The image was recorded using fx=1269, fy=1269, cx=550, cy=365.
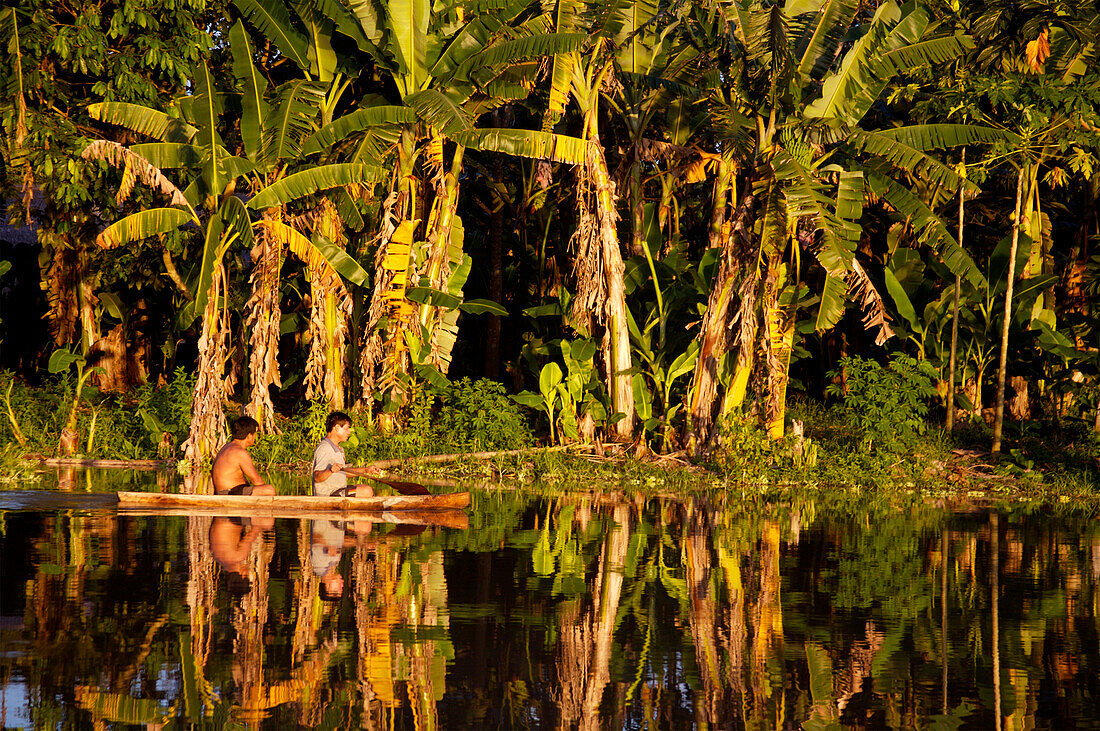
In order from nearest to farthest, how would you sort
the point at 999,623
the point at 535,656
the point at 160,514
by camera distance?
the point at 535,656 → the point at 999,623 → the point at 160,514

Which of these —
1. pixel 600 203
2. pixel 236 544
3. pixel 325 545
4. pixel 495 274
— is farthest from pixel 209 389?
pixel 495 274

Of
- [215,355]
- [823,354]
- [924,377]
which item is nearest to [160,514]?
[215,355]

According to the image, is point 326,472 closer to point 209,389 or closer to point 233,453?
point 233,453

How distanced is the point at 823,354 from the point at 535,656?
20040 millimetres

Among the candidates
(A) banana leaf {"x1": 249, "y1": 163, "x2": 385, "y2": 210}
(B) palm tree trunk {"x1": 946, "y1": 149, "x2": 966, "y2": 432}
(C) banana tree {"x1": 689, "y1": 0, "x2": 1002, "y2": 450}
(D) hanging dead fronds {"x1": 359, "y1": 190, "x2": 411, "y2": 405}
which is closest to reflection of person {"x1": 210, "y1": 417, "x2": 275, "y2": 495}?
(A) banana leaf {"x1": 249, "y1": 163, "x2": 385, "y2": 210}

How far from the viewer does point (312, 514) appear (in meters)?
12.0

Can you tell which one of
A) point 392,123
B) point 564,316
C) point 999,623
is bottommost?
point 999,623

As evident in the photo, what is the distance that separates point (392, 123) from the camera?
16953mm

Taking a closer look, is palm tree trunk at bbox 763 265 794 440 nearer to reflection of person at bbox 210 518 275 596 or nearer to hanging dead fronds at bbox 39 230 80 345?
reflection of person at bbox 210 518 275 596

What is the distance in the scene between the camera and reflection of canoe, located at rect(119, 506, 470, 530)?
38.8ft

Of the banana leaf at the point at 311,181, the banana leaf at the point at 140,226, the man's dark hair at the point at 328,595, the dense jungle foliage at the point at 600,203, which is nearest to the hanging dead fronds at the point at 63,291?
the dense jungle foliage at the point at 600,203

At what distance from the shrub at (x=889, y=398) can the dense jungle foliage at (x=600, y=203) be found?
4 cm

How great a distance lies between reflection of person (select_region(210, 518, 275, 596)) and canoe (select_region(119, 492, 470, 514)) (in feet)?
0.59

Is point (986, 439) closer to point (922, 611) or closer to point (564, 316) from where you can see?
point (564, 316)
